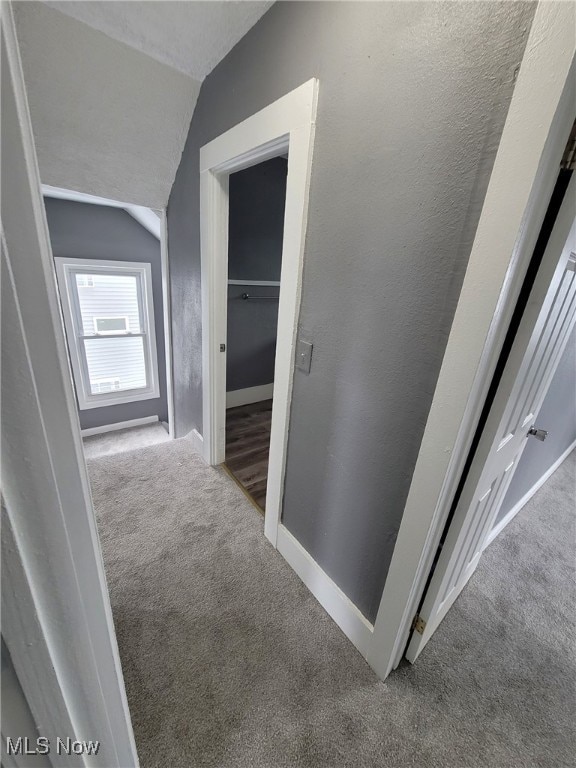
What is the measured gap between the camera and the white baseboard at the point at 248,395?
3.19 m

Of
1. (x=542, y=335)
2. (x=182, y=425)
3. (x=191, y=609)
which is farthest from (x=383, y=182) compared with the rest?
(x=182, y=425)

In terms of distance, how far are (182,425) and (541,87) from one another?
107 inches

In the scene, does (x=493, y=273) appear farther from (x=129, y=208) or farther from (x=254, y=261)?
(x=129, y=208)

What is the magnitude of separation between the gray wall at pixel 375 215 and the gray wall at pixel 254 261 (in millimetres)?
1348

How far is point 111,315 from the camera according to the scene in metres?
3.57

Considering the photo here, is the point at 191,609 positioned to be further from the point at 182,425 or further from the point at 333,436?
the point at 182,425

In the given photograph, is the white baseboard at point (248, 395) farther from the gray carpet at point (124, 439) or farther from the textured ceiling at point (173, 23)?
the textured ceiling at point (173, 23)

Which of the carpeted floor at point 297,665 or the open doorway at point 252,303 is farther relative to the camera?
the open doorway at point 252,303

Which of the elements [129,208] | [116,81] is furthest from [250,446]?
[129,208]

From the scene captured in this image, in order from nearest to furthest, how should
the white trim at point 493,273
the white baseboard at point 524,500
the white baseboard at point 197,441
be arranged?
the white trim at point 493,273 < the white baseboard at point 524,500 < the white baseboard at point 197,441

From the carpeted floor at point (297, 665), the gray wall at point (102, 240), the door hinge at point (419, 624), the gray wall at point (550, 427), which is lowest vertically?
the carpeted floor at point (297, 665)

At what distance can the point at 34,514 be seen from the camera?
0.33 m

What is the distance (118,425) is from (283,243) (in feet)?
12.7

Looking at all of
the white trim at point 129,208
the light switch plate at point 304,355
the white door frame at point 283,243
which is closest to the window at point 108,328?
the white trim at point 129,208
